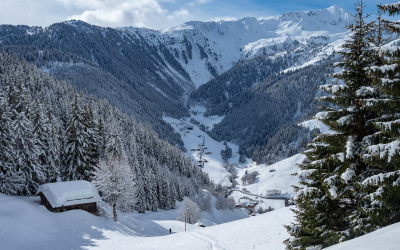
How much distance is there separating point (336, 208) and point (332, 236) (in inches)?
59.7

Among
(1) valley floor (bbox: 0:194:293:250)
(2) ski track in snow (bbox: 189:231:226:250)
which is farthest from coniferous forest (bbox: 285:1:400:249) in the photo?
(2) ski track in snow (bbox: 189:231:226:250)

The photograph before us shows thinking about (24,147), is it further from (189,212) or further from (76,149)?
(189,212)

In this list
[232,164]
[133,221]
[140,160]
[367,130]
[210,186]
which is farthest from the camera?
[232,164]

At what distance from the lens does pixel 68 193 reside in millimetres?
36188

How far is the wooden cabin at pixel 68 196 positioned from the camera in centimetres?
3503

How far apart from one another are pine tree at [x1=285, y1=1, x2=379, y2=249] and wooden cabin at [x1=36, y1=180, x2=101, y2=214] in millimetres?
32631

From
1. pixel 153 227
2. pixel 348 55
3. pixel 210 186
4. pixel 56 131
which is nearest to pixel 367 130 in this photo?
pixel 348 55

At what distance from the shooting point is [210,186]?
11112cm

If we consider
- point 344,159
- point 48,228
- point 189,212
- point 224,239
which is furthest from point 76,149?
point 344,159

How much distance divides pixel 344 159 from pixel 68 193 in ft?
118

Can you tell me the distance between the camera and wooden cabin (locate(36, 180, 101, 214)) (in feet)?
115

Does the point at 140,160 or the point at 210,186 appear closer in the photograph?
the point at 140,160

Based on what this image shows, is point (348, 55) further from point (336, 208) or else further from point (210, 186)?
point (210, 186)

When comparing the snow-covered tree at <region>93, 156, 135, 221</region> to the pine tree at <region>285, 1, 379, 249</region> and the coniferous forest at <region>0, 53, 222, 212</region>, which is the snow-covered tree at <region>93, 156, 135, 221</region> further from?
the pine tree at <region>285, 1, 379, 249</region>
